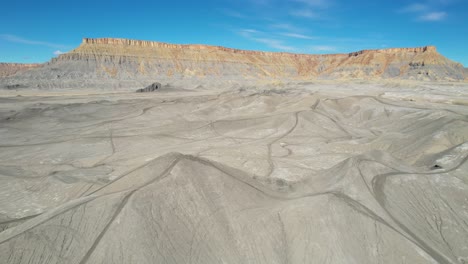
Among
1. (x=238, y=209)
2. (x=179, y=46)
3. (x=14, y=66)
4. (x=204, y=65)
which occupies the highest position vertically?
(x=179, y=46)

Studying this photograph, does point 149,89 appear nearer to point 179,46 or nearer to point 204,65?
point 204,65

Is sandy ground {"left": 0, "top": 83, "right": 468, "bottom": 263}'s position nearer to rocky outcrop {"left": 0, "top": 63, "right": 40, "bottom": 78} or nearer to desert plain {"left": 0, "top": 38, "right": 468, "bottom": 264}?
desert plain {"left": 0, "top": 38, "right": 468, "bottom": 264}

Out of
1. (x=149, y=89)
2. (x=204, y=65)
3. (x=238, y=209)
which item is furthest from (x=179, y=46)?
(x=238, y=209)

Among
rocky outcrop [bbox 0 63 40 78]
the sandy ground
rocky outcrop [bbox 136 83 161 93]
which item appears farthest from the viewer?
rocky outcrop [bbox 0 63 40 78]

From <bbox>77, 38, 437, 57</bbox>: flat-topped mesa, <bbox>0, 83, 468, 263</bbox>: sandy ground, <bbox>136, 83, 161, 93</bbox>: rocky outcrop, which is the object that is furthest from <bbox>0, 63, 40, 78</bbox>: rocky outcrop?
<bbox>0, 83, 468, 263</bbox>: sandy ground

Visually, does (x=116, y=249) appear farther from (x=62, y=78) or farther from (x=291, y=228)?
(x=62, y=78)

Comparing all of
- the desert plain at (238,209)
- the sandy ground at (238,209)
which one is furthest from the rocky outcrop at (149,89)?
the desert plain at (238,209)

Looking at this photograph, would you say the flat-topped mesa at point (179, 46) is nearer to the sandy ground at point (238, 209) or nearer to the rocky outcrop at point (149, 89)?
the rocky outcrop at point (149, 89)

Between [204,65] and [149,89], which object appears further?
[204,65]

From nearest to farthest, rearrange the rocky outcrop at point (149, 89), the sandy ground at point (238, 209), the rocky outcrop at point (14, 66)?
the sandy ground at point (238, 209)
the rocky outcrop at point (149, 89)
the rocky outcrop at point (14, 66)
